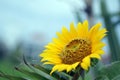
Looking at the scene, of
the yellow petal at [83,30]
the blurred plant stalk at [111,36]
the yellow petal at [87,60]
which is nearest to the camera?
the yellow petal at [87,60]

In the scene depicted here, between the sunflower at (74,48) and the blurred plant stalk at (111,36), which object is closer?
the sunflower at (74,48)

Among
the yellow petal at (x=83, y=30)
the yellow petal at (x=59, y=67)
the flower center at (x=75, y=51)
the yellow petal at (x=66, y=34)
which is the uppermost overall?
the yellow petal at (x=66, y=34)

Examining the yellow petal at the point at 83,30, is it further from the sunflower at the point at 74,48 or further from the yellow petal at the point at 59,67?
the yellow petal at the point at 59,67

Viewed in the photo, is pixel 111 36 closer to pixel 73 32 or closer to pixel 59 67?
pixel 73 32

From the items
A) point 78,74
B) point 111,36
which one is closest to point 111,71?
point 78,74

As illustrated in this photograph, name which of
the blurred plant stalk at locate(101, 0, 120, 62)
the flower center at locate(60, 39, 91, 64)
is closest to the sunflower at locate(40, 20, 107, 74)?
the flower center at locate(60, 39, 91, 64)

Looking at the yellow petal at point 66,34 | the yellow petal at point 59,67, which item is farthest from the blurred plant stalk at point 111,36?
the yellow petal at point 59,67

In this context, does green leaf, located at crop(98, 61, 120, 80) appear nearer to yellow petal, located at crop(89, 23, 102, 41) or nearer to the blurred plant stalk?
yellow petal, located at crop(89, 23, 102, 41)

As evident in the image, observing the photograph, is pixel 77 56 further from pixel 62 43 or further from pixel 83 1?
pixel 83 1
